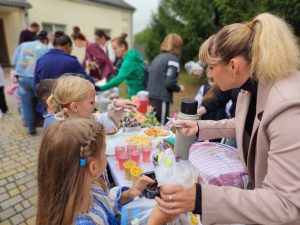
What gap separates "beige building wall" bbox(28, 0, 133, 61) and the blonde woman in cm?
1053

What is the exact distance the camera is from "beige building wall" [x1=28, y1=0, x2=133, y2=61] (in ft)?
40.5

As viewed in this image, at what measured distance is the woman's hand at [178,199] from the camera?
990 millimetres

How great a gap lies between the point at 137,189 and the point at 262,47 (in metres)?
1.05

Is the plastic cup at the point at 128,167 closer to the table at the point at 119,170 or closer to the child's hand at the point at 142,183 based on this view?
the table at the point at 119,170

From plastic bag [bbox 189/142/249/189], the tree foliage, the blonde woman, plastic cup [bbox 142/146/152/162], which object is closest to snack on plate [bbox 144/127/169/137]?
plastic cup [bbox 142/146/152/162]

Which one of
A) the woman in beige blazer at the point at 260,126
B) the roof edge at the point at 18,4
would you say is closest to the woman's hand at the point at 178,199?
the woman in beige blazer at the point at 260,126

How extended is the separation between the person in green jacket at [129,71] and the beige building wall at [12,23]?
925cm

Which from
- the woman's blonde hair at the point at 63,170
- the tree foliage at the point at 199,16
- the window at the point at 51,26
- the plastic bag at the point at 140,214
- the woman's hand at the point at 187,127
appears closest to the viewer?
the woman's blonde hair at the point at 63,170

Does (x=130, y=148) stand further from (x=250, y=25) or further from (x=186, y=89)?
(x=186, y=89)

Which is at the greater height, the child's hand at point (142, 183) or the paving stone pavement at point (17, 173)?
the child's hand at point (142, 183)

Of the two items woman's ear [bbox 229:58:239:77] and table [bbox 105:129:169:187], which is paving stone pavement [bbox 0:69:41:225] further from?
woman's ear [bbox 229:58:239:77]

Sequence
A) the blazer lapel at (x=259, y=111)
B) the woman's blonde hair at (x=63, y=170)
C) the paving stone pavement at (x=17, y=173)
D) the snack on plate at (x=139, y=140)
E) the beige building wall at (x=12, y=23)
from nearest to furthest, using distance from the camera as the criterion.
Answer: the woman's blonde hair at (x=63, y=170) → the blazer lapel at (x=259, y=111) → the snack on plate at (x=139, y=140) → the paving stone pavement at (x=17, y=173) → the beige building wall at (x=12, y=23)

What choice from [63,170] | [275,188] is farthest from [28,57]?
[275,188]

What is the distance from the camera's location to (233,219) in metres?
0.99
